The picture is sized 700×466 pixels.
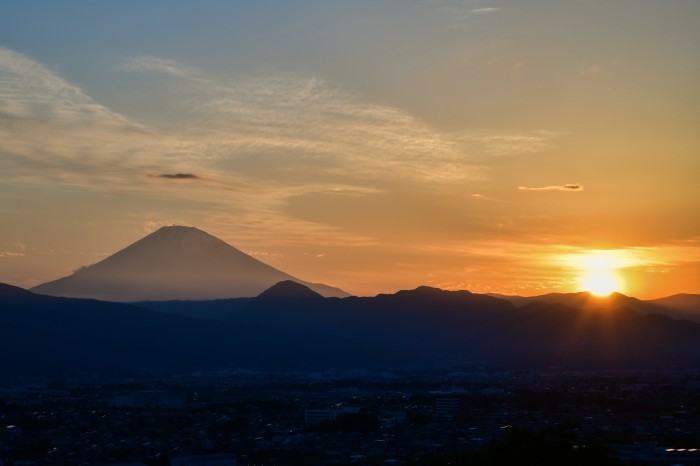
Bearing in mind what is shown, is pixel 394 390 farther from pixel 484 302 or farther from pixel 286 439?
pixel 484 302

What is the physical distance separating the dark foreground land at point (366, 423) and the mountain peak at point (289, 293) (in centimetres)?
9796

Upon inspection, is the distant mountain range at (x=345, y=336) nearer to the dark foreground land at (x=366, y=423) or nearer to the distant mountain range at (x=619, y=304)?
the distant mountain range at (x=619, y=304)

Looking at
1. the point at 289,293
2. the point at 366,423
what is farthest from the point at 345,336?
the point at 366,423

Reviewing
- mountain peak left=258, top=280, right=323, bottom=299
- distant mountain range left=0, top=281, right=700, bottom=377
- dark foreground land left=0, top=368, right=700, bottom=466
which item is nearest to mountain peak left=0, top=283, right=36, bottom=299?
distant mountain range left=0, top=281, right=700, bottom=377

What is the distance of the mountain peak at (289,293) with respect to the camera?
188 m

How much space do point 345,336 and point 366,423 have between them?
4019 inches

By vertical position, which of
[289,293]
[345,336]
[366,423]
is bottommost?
[366,423]

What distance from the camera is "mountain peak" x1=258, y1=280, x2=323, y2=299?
618ft

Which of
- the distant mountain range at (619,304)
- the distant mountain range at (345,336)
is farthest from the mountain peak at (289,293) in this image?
the distant mountain range at (619,304)

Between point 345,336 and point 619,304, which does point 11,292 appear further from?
point 619,304

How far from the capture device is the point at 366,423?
183 ft

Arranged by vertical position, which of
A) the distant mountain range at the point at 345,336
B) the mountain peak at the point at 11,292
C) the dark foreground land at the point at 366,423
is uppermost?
the mountain peak at the point at 11,292

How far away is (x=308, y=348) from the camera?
145500mm

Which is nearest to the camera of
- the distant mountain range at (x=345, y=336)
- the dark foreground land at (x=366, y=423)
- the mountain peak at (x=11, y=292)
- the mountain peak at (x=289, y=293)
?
the dark foreground land at (x=366, y=423)
